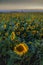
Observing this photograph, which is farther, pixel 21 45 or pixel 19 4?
pixel 19 4

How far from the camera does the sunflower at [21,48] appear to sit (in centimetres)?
164

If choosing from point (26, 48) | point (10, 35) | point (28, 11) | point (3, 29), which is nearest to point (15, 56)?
point (26, 48)

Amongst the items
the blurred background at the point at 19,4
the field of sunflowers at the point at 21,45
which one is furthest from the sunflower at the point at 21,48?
the blurred background at the point at 19,4

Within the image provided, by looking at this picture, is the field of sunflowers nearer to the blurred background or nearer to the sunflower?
the sunflower

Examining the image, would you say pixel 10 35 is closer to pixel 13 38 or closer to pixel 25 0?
pixel 13 38

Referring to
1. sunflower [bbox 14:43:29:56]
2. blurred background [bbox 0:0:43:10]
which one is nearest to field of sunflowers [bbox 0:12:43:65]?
sunflower [bbox 14:43:29:56]

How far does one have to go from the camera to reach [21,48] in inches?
65.4

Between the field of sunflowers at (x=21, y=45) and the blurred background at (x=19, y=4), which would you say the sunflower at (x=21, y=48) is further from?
the blurred background at (x=19, y=4)

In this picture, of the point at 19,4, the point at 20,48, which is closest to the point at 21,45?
the point at 20,48

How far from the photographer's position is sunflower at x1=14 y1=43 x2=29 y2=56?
164 cm

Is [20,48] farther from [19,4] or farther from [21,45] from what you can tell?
[19,4]

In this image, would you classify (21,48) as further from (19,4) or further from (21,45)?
(19,4)

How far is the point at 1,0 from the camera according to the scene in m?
2.91

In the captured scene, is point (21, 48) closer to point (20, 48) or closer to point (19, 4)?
point (20, 48)
